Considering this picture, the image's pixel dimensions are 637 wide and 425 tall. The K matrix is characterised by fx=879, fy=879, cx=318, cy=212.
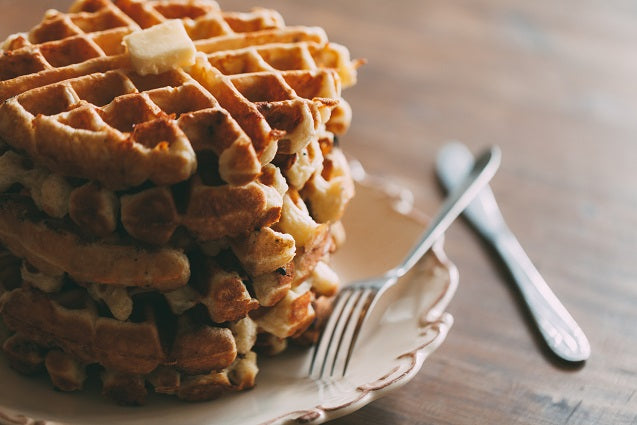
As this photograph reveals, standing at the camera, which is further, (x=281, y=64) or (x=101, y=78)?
(x=281, y=64)

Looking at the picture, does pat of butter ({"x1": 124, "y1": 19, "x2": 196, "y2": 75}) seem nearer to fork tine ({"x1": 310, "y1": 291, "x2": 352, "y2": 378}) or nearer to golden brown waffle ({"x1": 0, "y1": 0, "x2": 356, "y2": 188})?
golden brown waffle ({"x1": 0, "y1": 0, "x2": 356, "y2": 188})

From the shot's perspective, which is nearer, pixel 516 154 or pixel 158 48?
pixel 158 48

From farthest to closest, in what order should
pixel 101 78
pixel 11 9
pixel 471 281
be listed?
1. pixel 11 9
2. pixel 471 281
3. pixel 101 78

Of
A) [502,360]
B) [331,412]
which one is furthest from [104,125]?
[502,360]

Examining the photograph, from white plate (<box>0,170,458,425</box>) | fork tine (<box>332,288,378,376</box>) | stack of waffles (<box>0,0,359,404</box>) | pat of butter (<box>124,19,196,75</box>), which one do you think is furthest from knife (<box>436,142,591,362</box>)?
pat of butter (<box>124,19,196,75</box>)

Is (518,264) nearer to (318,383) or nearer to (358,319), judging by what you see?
(358,319)

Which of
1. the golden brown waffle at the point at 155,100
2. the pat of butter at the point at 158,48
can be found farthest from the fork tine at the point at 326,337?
the pat of butter at the point at 158,48

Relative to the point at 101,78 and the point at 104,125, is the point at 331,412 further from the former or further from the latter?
the point at 101,78

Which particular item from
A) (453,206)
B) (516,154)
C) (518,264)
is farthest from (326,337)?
(516,154)
